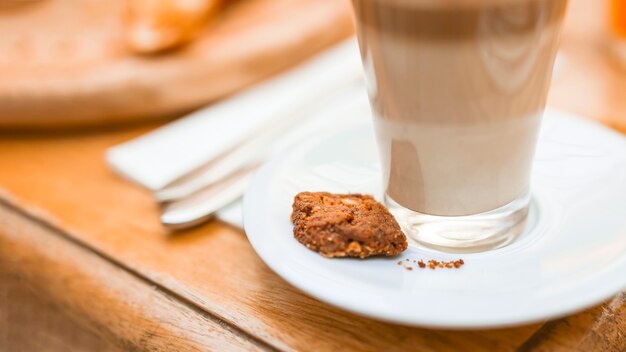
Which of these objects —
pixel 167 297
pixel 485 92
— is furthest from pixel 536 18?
pixel 167 297

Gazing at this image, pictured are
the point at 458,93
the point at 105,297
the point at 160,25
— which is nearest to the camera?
the point at 458,93

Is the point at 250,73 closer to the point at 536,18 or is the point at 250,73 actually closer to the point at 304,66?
the point at 304,66

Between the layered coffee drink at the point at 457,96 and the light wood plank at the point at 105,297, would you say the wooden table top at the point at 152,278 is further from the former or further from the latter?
the layered coffee drink at the point at 457,96

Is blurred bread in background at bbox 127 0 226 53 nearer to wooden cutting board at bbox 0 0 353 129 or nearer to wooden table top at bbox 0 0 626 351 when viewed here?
wooden cutting board at bbox 0 0 353 129

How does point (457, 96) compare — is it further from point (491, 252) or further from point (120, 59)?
point (120, 59)

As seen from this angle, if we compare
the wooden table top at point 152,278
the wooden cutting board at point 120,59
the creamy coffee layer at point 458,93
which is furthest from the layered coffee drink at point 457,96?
the wooden cutting board at point 120,59

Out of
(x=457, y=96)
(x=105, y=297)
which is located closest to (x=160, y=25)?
(x=105, y=297)
